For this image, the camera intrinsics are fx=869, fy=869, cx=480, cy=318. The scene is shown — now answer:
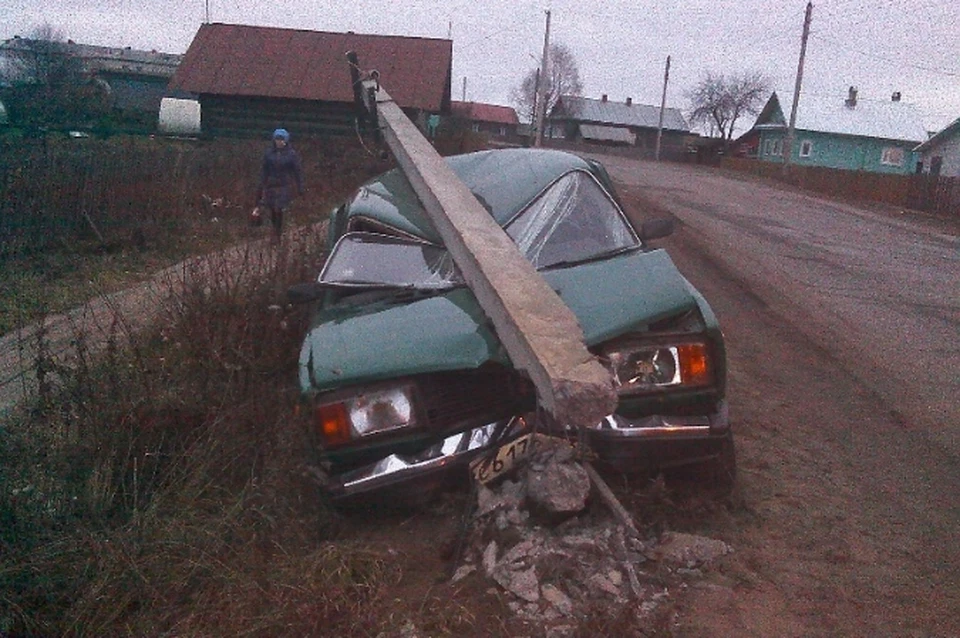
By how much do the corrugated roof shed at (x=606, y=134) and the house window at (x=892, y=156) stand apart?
86.3 feet

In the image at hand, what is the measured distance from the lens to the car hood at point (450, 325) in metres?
3.49

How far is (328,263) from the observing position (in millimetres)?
4863

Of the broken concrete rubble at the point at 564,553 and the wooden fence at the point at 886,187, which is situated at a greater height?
the wooden fence at the point at 886,187

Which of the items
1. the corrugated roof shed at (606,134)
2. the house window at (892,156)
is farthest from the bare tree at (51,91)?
the corrugated roof shed at (606,134)

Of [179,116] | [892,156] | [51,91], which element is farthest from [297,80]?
[892,156]

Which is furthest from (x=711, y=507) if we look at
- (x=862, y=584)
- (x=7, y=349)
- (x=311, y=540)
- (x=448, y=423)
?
(x=7, y=349)

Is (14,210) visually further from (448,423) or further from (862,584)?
(862,584)

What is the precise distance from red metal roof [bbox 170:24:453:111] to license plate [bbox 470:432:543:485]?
1917 cm

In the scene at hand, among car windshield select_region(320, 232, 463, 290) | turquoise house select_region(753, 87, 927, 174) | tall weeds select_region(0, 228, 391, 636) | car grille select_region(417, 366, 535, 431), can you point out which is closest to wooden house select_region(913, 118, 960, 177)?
turquoise house select_region(753, 87, 927, 174)

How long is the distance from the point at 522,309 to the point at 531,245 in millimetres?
1537

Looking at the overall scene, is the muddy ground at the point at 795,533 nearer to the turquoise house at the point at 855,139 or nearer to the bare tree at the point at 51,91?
the bare tree at the point at 51,91

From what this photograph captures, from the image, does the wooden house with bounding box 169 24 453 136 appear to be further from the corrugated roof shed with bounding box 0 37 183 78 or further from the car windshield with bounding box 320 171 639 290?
the corrugated roof shed with bounding box 0 37 183 78

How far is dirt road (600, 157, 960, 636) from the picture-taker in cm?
294

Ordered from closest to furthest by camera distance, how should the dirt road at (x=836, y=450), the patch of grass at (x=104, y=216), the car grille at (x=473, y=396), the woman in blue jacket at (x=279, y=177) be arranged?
1. the dirt road at (x=836, y=450)
2. the car grille at (x=473, y=396)
3. the patch of grass at (x=104, y=216)
4. the woman in blue jacket at (x=279, y=177)
